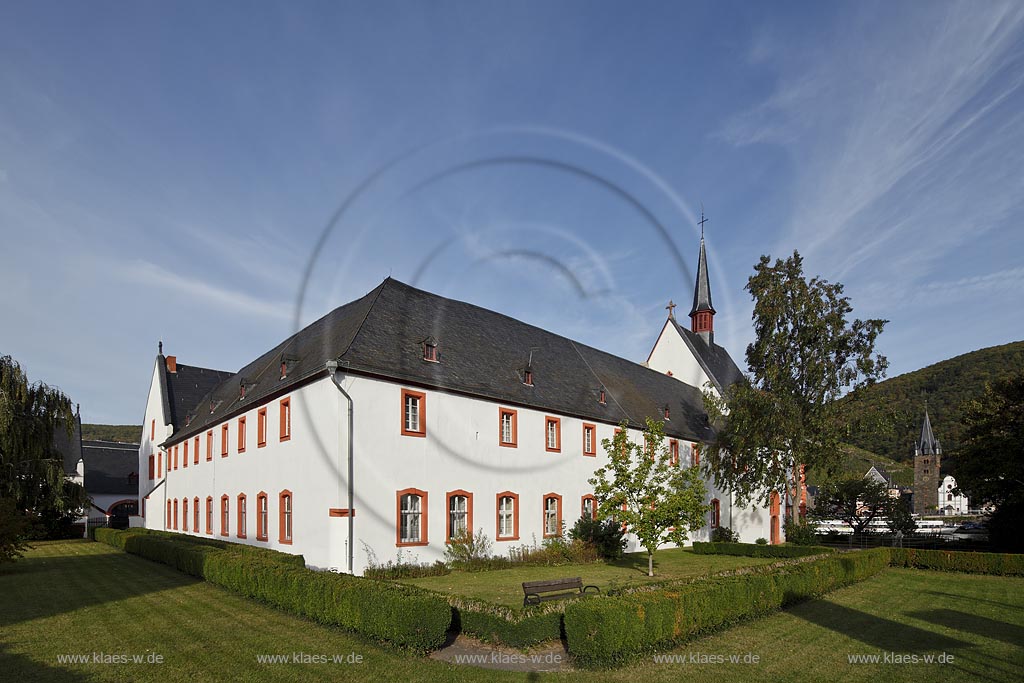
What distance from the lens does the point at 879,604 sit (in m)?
18.2

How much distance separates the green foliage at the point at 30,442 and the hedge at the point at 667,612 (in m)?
29.1

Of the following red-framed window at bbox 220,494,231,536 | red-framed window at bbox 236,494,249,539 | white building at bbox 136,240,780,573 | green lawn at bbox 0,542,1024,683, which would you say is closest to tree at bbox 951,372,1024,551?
white building at bbox 136,240,780,573

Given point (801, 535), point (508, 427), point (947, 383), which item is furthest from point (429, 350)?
point (947, 383)

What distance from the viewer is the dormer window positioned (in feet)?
82.9

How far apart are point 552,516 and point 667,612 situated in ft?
57.9

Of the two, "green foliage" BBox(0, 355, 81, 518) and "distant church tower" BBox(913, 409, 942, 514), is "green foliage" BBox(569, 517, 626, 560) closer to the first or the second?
"green foliage" BBox(0, 355, 81, 518)

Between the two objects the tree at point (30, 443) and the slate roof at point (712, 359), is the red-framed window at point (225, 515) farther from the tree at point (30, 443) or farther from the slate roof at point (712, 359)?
the slate roof at point (712, 359)

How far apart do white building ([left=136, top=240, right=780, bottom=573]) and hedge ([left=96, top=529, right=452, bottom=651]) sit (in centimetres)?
395

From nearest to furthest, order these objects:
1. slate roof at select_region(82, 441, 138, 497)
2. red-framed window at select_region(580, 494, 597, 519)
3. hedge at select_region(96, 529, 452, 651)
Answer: hedge at select_region(96, 529, 452, 651), red-framed window at select_region(580, 494, 597, 519), slate roof at select_region(82, 441, 138, 497)

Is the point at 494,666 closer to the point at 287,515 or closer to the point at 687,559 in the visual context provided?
the point at 287,515

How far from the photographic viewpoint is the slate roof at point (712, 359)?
51469mm

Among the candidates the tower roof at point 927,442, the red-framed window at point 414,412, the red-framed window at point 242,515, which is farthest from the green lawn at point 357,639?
the tower roof at point 927,442

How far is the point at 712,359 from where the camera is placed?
53719 millimetres

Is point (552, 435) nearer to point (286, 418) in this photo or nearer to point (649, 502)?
point (649, 502)
